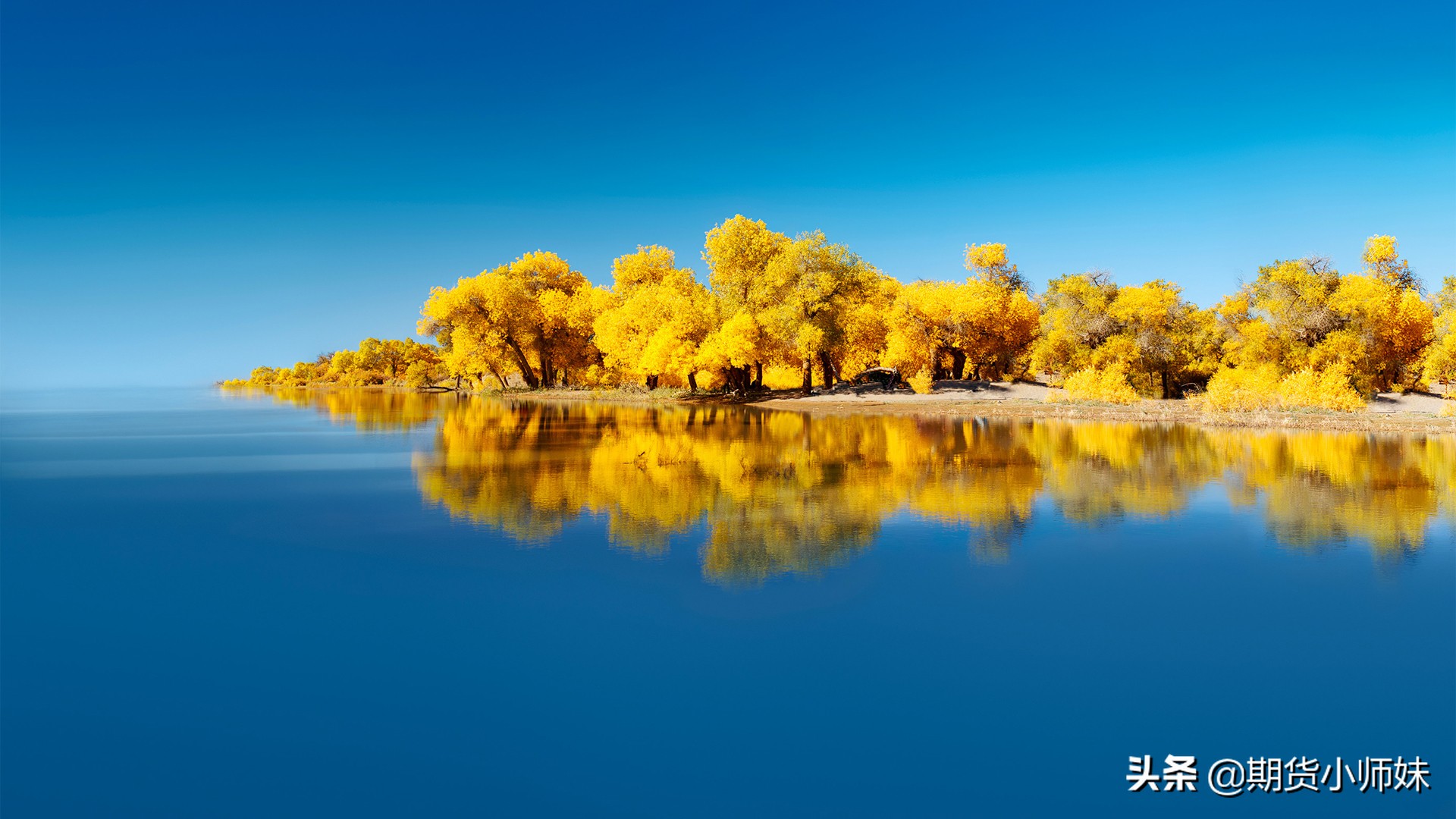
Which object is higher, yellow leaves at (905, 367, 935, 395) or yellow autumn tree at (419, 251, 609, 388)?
yellow autumn tree at (419, 251, 609, 388)

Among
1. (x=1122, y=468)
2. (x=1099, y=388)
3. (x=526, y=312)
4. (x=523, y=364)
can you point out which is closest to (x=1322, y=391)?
(x=1099, y=388)

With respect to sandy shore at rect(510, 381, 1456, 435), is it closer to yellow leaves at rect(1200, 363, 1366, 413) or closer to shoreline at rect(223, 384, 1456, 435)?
shoreline at rect(223, 384, 1456, 435)

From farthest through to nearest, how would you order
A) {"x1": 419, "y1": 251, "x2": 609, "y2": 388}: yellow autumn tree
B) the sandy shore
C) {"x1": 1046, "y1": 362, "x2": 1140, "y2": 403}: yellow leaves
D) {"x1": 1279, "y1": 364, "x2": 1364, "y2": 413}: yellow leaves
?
{"x1": 419, "y1": 251, "x2": 609, "y2": 388}: yellow autumn tree < {"x1": 1046, "y1": 362, "x2": 1140, "y2": 403}: yellow leaves < {"x1": 1279, "y1": 364, "x2": 1364, "y2": 413}: yellow leaves < the sandy shore

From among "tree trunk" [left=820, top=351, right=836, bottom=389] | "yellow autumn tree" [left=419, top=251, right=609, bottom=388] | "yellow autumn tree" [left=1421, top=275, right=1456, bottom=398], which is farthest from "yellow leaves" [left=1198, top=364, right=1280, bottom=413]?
"yellow autumn tree" [left=419, top=251, right=609, bottom=388]

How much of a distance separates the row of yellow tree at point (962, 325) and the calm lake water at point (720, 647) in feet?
83.5

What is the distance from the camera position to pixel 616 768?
204 inches

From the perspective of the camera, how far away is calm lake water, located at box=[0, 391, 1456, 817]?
16.7 ft

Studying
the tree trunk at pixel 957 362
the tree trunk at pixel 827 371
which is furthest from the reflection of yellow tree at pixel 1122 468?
the tree trunk at pixel 957 362

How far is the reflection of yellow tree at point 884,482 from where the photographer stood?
11344 millimetres

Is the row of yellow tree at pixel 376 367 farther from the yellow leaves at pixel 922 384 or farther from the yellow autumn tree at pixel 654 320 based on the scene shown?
the yellow leaves at pixel 922 384

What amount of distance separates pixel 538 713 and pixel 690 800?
1485 mm

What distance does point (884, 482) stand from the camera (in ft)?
53.1

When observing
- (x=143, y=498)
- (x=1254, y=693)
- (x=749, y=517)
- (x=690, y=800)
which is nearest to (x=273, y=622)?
(x=690, y=800)

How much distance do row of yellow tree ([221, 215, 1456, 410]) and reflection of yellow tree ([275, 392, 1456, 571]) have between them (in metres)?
14.2
